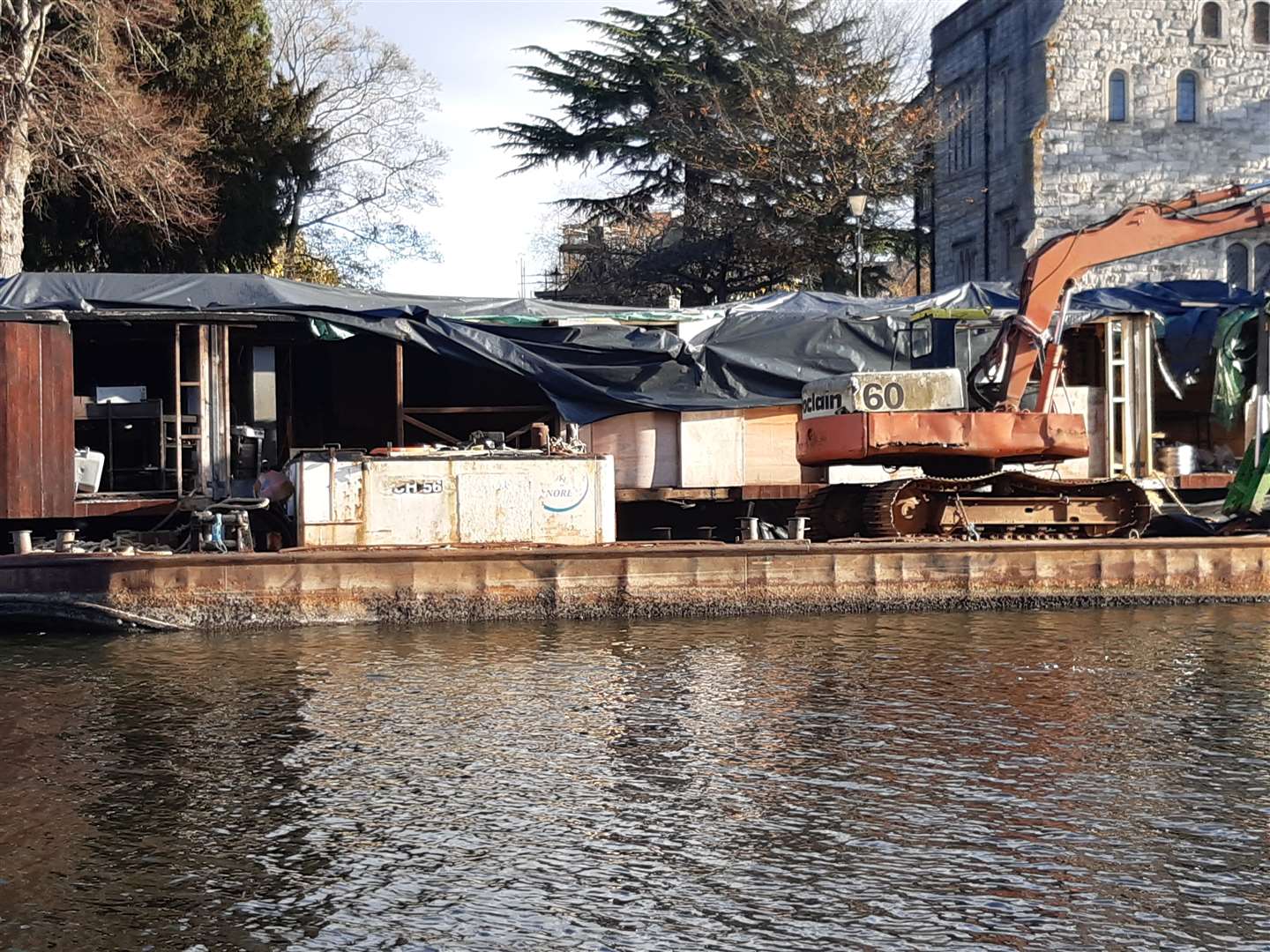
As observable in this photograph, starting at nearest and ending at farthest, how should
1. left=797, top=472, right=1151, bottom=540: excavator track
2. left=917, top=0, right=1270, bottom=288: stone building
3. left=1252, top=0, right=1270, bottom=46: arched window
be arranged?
1. left=797, top=472, right=1151, bottom=540: excavator track
2. left=917, top=0, right=1270, bottom=288: stone building
3. left=1252, top=0, right=1270, bottom=46: arched window

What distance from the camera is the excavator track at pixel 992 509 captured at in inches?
785

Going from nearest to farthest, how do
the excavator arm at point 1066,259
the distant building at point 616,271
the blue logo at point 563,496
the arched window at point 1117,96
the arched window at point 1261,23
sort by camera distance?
1. the blue logo at point 563,496
2. the excavator arm at point 1066,259
3. the arched window at point 1117,96
4. the arched window at point 1261,23
5. the distant building at point 616,271

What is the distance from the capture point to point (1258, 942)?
6852 mm

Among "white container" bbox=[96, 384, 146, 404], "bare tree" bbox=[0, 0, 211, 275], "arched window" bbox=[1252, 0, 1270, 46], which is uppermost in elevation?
"arched window" bbox=[1252, 0, 1270, 46]

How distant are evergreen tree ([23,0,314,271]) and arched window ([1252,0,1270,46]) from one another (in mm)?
23294

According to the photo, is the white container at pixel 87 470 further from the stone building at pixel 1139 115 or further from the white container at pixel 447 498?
the stone building at pixel 1139 115

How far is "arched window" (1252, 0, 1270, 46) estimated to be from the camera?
3797 cm

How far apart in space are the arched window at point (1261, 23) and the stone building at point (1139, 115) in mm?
31

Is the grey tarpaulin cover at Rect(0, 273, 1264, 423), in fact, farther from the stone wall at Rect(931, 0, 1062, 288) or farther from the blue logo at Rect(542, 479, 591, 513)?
the stone wall at Rect(931, 0, 1062, 288)

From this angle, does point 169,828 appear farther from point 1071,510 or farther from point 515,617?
point 1071,510

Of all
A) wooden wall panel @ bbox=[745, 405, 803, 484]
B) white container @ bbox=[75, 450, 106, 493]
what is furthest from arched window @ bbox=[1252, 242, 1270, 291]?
white container @ bbox=[75, 450, 106, 493]

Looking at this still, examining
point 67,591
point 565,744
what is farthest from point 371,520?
point 565,744

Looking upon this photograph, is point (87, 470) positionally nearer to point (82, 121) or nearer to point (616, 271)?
point (82, 121)

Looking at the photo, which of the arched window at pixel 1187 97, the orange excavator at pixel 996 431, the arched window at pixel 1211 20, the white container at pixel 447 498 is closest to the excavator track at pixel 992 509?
the orange excavator at pixel 996 431
